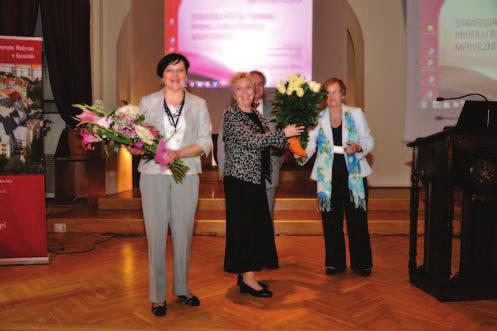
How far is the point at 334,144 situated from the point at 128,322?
200 cm

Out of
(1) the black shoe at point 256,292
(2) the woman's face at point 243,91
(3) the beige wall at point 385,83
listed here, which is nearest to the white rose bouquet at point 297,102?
(2) the woman's face at point 243,91

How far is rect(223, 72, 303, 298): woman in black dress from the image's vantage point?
299cm

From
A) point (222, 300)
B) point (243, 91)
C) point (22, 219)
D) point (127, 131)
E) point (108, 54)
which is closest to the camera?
point (127, 131)

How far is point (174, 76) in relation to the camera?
2775 millimetres

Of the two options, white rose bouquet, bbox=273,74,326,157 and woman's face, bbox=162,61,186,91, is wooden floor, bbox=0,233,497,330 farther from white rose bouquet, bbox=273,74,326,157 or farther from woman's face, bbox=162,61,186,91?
woman's face, bbox=162,61,186,91

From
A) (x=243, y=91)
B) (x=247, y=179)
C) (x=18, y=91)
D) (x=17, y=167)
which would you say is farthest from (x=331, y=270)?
(x=18, y=91)

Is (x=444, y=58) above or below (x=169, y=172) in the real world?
above

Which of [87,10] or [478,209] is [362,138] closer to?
[478,209]

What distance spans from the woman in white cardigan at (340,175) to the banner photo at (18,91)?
2484mm

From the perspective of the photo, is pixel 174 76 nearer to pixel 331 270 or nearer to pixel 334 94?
pixel 334 94

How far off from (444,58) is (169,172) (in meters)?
4.56

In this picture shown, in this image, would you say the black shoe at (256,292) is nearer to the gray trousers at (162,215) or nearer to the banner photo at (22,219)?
the gray trousers at (162,215)

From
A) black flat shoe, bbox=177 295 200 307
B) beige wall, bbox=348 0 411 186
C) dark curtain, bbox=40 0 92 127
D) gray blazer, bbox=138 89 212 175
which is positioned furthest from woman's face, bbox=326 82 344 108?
dark curtain, bbox=40 0 92 127

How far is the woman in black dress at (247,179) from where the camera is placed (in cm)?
299
